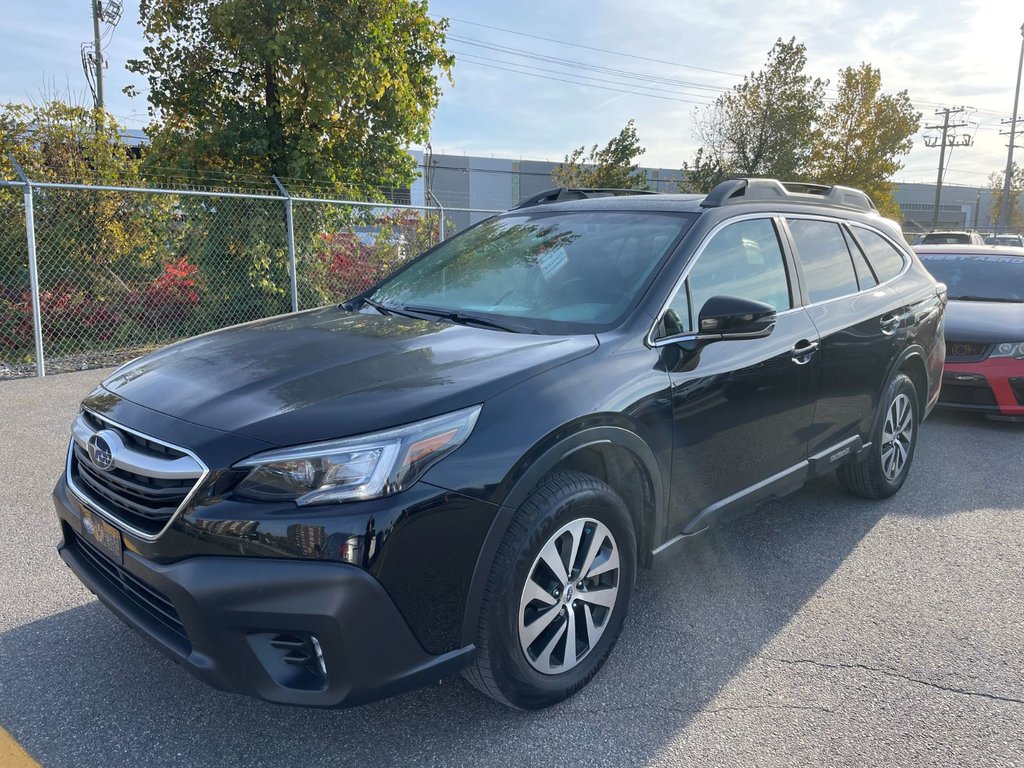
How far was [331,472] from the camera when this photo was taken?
6.82ft

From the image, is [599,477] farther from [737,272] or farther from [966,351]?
[966,351]

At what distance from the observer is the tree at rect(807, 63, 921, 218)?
2684 cm

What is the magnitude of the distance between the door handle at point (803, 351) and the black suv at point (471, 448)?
0.04 meters

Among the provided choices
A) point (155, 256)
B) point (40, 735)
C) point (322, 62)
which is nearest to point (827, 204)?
point (40, 735)

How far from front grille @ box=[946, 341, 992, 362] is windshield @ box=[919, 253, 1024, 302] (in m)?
1.19

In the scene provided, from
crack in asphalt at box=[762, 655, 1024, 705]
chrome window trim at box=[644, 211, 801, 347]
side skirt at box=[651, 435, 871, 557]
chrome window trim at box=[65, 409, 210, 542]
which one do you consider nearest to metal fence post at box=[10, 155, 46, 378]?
chrome window trim at box=[65, 409, 210, 542]

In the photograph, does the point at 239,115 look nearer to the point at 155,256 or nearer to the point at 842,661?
the point at 155,256

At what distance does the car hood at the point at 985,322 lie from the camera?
639 cm

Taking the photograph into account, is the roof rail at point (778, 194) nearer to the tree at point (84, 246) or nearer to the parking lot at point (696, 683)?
the parking lot at point (696, 683)

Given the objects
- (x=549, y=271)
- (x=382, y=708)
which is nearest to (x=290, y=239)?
(x=549, y=271)

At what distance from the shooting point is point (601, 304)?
3.04m

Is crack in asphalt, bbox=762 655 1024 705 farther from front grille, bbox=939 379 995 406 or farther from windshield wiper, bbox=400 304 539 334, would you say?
front grille, bbox=939 379 995 406

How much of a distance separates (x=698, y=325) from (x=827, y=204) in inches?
68.9

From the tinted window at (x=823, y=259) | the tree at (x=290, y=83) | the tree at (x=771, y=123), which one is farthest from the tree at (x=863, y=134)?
the tinted window at (x=823, y=259)
